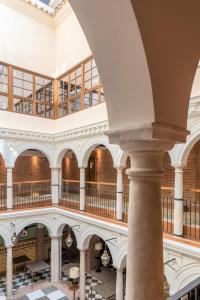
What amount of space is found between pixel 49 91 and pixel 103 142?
15.0 feet

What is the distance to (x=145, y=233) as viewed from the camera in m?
1.54

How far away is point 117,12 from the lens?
1315 millimetres

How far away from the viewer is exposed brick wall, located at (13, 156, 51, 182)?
1288 cm

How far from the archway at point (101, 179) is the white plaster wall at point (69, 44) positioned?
406cm

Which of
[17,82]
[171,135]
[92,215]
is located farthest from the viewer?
[17,82]

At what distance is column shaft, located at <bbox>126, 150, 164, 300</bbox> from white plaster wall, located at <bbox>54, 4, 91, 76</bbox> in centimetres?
851

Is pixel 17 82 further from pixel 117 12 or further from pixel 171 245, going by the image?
pixel 117 12

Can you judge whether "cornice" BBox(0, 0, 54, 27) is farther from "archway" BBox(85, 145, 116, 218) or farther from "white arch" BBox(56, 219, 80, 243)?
"white arch" BBox(56, 219, 80, 243)

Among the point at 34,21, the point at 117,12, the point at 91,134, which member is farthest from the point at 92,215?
the point at 34,21

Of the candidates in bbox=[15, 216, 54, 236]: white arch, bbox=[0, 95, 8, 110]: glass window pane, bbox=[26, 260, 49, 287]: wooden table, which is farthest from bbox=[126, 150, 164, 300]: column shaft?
bbox=[26, 260, 49, 287]: wooden table

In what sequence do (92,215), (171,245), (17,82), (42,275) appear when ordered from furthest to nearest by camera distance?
1. (42,275)
2. (17,82)
3. (92,215)
4. (171,245)

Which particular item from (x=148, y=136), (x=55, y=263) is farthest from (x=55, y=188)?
(x=148, y=136)

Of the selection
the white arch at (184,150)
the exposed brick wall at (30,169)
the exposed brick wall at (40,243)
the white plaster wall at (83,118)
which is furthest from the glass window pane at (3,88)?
the exposed brick wall at (40,243)

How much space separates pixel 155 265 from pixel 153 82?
1.17m
